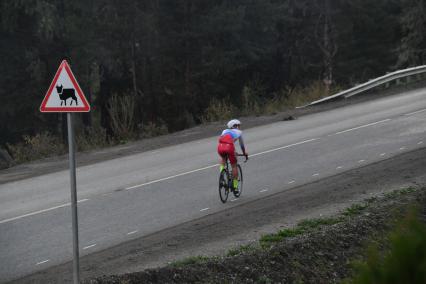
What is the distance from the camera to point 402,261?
2.96 m

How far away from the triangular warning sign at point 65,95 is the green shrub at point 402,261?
6182mm

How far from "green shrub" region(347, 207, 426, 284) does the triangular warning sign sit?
243 inches

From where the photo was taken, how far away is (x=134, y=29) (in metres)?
40.2

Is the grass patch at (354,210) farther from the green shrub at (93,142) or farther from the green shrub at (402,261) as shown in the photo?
the green shrub at (93,142)

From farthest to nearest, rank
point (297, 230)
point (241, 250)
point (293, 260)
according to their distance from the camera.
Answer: point (297, 230), point (241, 250), point (293, 260)

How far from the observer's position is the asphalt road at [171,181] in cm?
1317

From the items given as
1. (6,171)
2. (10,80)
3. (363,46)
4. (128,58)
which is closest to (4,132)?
(10,80)

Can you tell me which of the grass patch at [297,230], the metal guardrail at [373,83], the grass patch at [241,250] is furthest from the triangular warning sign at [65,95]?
the metal guardrail at [373,83]

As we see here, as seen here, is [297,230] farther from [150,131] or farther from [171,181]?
[150,131]

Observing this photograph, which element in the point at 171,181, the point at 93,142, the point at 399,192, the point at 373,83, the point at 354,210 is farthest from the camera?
the point at 373,83

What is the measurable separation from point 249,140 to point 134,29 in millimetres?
18902

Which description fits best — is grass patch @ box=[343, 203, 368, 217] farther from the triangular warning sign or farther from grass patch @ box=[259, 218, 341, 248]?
the triangular warning sign

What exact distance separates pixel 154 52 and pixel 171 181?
989 inches

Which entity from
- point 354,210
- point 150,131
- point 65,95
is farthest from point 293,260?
point 150,131
